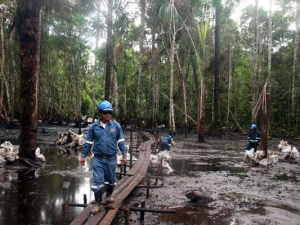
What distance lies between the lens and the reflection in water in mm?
5301

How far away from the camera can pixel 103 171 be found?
504cm

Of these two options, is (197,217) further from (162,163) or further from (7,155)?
(7,155)

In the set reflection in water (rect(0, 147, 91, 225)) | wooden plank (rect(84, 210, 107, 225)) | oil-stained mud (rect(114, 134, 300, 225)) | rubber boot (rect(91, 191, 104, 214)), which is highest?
rubber boot (rect(91, 191, 104, 214))

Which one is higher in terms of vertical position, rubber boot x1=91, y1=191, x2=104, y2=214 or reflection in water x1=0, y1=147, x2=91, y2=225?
rubber boot x1=91, y1=191, x2=104, y2=214

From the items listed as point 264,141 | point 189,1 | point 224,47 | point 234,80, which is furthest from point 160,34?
point 264,141

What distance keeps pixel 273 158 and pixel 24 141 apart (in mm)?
8283

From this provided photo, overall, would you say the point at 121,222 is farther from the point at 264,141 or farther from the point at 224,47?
the point at 224,47

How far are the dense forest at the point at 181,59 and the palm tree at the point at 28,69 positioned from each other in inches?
230

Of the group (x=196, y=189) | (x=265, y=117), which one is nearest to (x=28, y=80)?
(x=196, y=189)

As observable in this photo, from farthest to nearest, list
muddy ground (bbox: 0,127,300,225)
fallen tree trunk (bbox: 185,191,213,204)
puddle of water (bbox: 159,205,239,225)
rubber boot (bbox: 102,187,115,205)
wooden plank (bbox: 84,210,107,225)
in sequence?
fallen tree trunk (bbox: 185,191,213,204) → muddy ground (bbox: 0,127,300,225) → puddle of water (bbox: 159,205,239,225) → rubber boot (bbox: 102,187,115,205) → wooden plank (bbox: 84,210,107,225)

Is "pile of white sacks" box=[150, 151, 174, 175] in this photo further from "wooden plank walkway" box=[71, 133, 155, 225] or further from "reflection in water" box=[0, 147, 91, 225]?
"reflection in water" box=[0, 147, 91, 225]

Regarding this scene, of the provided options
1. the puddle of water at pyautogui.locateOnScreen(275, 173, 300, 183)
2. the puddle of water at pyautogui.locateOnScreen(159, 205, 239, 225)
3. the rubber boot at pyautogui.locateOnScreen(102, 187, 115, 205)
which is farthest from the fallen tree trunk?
the puddle of water at pyautogui.locateOnScreen(275, 173, 300, 183)

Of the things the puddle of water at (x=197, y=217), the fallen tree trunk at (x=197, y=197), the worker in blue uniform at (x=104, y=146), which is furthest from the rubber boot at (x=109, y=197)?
the fallen tree trunk at (x=197, y=197)

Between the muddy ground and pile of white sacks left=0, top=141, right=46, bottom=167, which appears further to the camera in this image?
pile of white sacks left=0, top=141, right=46, bottom=167
